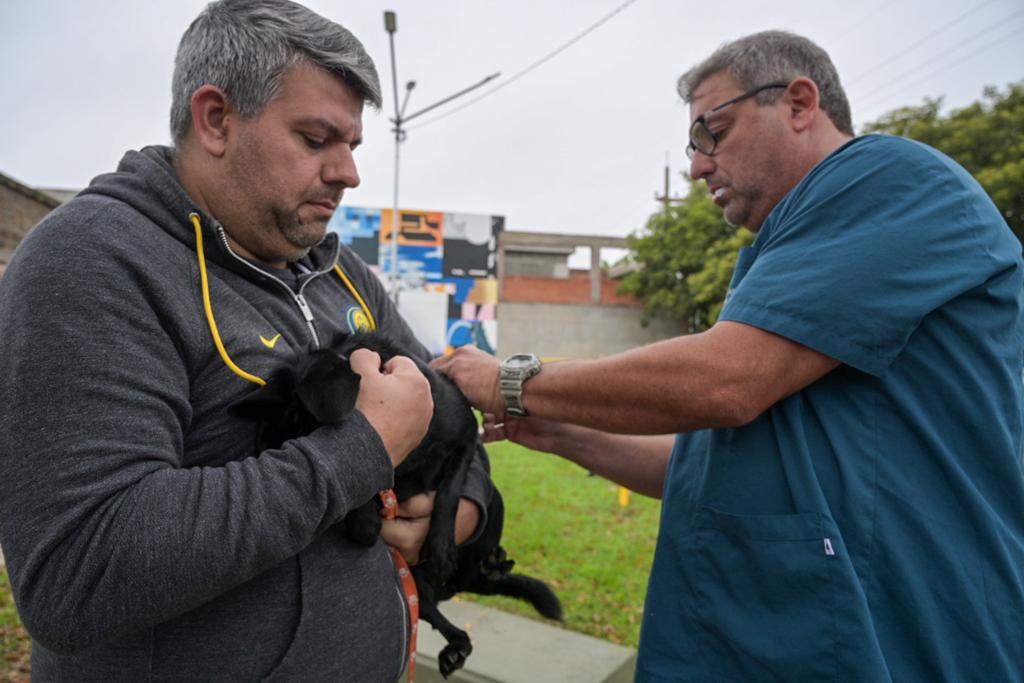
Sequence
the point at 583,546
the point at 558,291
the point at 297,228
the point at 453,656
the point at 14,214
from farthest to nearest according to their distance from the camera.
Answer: the point at 558,291
the point at 14,214
the point at 583,546
the point at 453,656
the point at 297,228

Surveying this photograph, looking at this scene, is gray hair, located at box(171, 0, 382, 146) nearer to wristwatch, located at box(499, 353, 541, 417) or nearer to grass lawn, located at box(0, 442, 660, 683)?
wristwatch, located at box(499, 353, 541, 417)

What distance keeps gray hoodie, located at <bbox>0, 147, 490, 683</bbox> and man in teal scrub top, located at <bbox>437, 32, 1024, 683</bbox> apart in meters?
0.81

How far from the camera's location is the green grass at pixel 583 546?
471 centimetres

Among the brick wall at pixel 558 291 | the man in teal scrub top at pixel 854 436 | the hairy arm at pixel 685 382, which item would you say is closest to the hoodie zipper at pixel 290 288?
the hairy arm at pixel 685 382

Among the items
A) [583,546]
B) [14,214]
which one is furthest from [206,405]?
[14,214]

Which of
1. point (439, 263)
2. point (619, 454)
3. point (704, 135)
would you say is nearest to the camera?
point (704, 135)

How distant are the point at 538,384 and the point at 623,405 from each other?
0.93ft

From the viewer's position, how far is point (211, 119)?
154 centimetres

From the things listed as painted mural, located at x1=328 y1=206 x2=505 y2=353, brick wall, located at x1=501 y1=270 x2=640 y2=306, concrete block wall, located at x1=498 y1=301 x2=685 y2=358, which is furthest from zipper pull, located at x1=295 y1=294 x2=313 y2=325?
brick wall, located at x1=501 y1=270 x2=640 y2=306

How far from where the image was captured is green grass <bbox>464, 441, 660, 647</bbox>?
185 inches

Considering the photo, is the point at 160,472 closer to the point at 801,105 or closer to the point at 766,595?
the point at 766,595

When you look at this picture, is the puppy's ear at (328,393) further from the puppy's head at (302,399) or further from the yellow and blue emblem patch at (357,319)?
the yellow and blue emblem patch at (357,319)

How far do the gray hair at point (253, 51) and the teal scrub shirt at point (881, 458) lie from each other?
1.18m

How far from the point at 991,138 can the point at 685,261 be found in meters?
13.4
